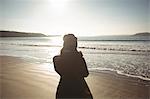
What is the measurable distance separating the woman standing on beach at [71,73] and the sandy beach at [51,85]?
96cm

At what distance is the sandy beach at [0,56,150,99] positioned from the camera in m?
2.67

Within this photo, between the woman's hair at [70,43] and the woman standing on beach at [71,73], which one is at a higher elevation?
the woman's hair at [70,43]

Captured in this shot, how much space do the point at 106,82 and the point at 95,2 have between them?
39.5 inches

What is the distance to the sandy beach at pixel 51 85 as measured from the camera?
267 cm

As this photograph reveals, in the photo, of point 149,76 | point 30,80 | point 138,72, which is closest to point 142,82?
point 149,76

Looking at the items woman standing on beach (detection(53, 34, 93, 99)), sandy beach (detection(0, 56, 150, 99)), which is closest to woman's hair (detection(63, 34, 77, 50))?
woman standing on beach (detection(53, 34, 93, 99))

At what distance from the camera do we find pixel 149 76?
10.8 feet

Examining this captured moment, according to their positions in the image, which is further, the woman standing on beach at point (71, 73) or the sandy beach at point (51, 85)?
the sandy beach at point (51, 85)

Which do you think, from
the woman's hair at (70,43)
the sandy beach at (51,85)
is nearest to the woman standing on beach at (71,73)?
the woman's hair at (70,43)

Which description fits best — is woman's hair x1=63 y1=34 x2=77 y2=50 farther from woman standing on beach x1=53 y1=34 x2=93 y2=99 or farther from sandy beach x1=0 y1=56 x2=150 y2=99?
sandy beach x1=0 y1=56 x2=150 y2=99

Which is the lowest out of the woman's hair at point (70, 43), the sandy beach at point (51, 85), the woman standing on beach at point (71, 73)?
the sandy beach at point (51, 85)

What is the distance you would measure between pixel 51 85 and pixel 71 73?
4.08 ft

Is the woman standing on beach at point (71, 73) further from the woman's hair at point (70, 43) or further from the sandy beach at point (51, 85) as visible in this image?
the sandy beach at point (51, 85)

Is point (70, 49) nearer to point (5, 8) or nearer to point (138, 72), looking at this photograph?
point (5, 8)
